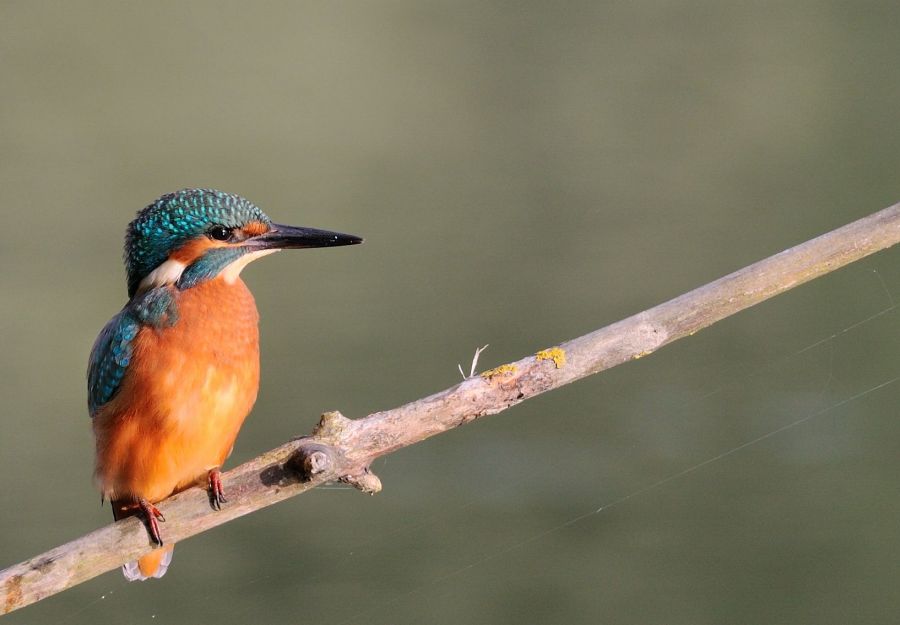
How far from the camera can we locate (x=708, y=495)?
4.21 m

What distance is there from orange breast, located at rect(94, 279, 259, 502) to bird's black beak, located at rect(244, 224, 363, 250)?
13 centimetres

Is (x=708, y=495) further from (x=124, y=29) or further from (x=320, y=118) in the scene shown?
(x=124, y=29)

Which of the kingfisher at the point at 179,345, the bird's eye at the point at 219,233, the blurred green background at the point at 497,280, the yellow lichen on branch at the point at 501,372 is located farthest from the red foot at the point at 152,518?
the blurred green background at the point at 497,280

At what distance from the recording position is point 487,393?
2.05 m

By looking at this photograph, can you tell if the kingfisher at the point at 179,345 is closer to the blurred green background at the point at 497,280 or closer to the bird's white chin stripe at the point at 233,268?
the bird's white chin stripe at the point at 233,268

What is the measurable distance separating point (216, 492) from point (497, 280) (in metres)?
2.99

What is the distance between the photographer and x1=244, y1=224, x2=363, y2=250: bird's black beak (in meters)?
2.38

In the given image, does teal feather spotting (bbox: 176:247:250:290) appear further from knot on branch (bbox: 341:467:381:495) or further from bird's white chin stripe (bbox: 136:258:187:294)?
knot on branch (bbox: 341:467:381:495)

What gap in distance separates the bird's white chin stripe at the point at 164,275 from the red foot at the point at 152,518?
1.38 ft

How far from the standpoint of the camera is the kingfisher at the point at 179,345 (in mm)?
2371

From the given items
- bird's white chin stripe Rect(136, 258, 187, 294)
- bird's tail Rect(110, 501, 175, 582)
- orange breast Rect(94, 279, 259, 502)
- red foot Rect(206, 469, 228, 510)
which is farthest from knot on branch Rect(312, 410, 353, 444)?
bird's tail Rect(110, 501, 175, 582)

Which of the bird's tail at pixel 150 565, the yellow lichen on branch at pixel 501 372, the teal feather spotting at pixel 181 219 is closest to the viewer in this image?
the yellow lichen on branch at pixel 501 372

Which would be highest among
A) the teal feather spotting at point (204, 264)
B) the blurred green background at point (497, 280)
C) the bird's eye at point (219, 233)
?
the blurred green background at point (497, 280)

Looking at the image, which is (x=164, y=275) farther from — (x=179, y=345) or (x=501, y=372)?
(x=501, y=372)
